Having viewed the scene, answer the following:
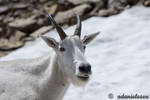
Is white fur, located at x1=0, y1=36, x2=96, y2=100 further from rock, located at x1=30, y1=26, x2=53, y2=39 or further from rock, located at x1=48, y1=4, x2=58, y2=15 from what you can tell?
rock, located at x1=48, y1=4, x2=58, y2=15

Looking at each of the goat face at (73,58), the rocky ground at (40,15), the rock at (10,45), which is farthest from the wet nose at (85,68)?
the rock at (10,45)

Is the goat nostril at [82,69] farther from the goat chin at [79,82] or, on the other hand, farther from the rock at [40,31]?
the rock at [40,31]

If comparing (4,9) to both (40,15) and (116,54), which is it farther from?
(116,54)

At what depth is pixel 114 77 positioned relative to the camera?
9.09 metres

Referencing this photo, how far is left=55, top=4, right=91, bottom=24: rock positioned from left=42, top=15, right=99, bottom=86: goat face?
7623 millimetres

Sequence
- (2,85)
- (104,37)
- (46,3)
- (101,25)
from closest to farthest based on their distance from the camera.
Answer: (2,85) < (104,37) < (101,25) < (46,3)

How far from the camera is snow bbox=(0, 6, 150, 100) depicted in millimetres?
8422

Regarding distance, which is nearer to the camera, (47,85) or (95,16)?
(47,85)

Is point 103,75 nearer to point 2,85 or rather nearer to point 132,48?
point 132,48

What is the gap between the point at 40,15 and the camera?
566 inches

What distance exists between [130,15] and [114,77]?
455 centimetres

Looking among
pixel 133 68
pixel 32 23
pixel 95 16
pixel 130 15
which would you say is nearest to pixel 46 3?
pixel 32 23

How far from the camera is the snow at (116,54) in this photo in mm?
8422

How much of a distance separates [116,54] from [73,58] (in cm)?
501
